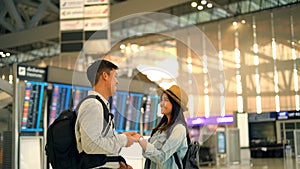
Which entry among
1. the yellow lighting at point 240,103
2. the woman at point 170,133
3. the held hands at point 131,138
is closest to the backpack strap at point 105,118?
the held hands at point 131,138

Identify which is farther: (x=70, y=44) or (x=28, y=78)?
(x=70, y=44)

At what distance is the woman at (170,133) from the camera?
7.85ft

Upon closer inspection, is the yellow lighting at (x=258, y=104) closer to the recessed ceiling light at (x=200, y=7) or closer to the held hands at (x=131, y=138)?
the recessed ceiling light at (x=200, y=7)

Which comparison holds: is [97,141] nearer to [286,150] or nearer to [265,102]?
[265,102]

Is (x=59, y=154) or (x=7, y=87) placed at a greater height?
(x=7, y=87)

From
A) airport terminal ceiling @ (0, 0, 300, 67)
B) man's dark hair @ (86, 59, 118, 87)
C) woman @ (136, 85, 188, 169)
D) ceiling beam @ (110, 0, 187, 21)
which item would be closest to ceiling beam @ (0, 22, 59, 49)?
airport terminal ceiling @ (0, 0, 300, 67)

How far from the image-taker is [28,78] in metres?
7.20

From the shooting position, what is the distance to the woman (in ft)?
7.85

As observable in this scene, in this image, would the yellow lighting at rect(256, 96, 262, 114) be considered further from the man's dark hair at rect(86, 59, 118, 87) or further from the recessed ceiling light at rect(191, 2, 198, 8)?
the man's dark hair at rect(86, 59, 118, 87)

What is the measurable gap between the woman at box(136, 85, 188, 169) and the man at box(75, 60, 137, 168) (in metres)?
0.35

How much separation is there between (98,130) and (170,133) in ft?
2.34

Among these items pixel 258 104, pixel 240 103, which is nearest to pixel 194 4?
pixel 240 103

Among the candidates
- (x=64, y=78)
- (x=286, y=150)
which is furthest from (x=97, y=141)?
(x=286, y=150)

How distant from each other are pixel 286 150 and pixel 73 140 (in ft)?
71.6
